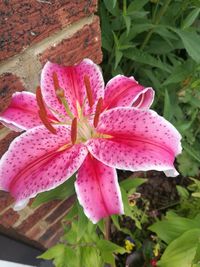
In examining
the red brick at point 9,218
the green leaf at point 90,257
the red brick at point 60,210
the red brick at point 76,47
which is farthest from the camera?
the red brick at point 60,210

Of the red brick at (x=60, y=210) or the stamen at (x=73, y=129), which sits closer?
the stamen at (x=73, y=129)

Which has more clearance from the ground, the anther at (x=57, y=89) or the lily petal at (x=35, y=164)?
the anther at (x=57, y=89)

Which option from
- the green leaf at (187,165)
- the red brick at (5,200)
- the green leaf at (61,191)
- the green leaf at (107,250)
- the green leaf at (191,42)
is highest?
the green leaf at (191,42)

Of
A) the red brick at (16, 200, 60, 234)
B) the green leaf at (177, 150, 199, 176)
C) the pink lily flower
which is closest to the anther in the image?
the pink lily flower

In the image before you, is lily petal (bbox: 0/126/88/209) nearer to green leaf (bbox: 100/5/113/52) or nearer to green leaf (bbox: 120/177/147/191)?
green leaf (bbox: 120/177/147/191)

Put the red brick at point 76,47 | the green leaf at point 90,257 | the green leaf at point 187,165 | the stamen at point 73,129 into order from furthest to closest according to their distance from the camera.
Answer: the green leaf at point 187,165 → the green leaf at point 90,257 → the red brick at point 76,47 → the stamen at point 73,129

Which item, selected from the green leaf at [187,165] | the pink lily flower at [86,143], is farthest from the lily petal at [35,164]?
the green leaf at [187,165]

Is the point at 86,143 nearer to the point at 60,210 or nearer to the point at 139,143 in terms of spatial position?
the point at 139,143

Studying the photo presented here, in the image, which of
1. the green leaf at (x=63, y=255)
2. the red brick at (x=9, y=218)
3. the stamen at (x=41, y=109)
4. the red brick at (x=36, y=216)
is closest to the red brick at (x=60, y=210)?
the red brick at (x=36, y=216)

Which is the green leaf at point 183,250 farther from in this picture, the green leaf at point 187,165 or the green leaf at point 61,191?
the green leaf at point 187,165
